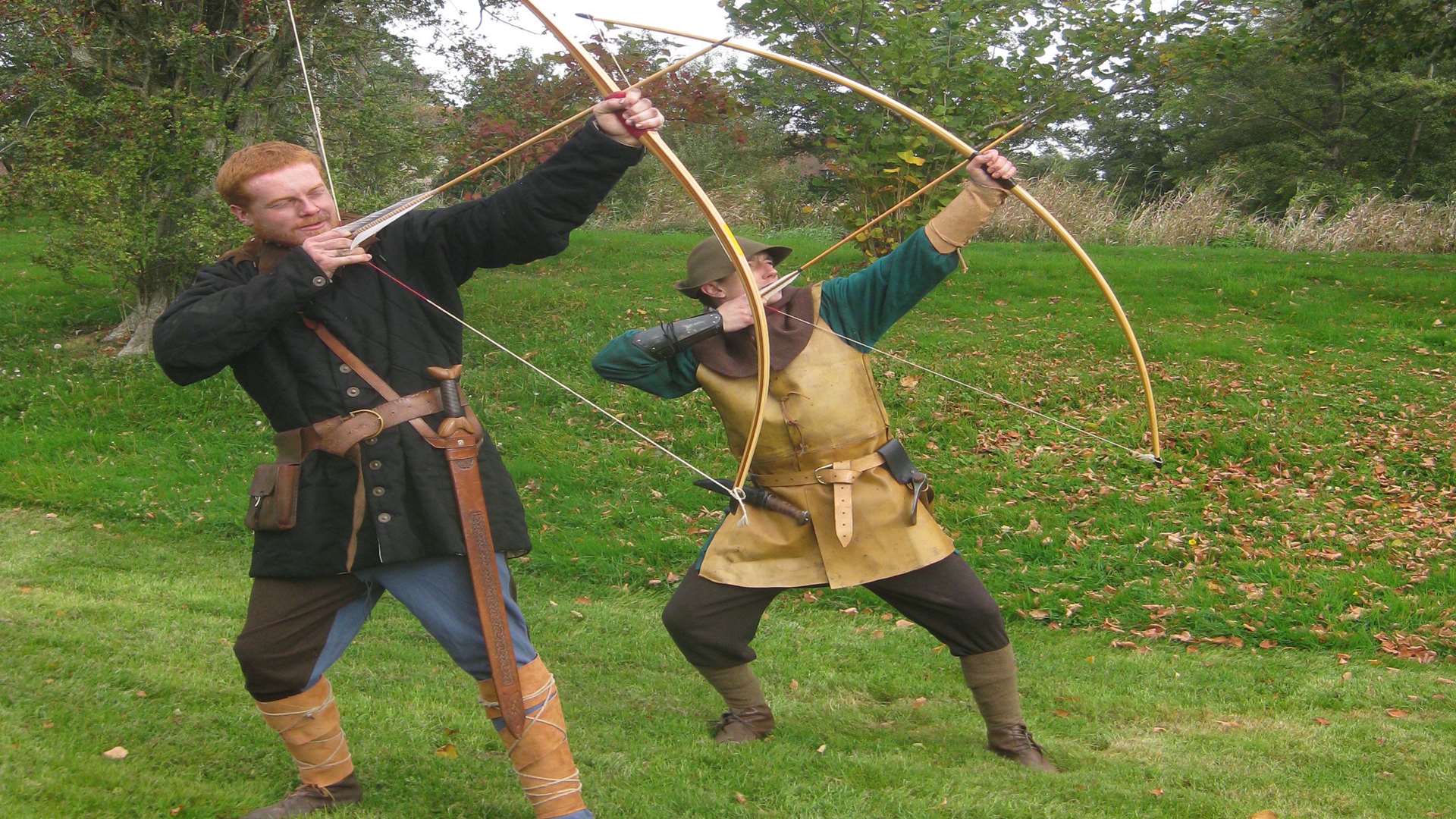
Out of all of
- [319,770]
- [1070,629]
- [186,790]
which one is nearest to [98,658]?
[186,790]

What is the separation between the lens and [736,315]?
3.59m

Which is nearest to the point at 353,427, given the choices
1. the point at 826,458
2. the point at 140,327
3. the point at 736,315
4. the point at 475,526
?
the point at 475,526

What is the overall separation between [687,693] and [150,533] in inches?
156

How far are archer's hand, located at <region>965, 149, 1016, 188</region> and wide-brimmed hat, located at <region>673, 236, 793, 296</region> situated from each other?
0.58 m

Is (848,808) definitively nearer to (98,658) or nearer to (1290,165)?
(98,658)

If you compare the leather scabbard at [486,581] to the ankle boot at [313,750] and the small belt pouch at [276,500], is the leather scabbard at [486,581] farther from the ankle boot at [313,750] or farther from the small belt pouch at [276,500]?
the ankle boot at [313,750]

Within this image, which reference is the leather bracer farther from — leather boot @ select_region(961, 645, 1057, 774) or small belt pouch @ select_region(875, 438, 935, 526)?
leather boot @ select_region(961, 645, 1057, 774)

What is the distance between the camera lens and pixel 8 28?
9094 millimetres

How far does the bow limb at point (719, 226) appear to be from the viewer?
9.32 feet

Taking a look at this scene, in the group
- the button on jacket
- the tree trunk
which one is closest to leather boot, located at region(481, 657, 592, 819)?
the button on jacket

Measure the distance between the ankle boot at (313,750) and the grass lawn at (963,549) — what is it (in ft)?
0.37

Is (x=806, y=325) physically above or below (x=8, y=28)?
below

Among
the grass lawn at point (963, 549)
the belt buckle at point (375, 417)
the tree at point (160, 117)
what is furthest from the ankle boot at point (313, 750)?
the tree at point (160, 117)

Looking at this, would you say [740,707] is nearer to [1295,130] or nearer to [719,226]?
[719,226]
